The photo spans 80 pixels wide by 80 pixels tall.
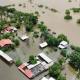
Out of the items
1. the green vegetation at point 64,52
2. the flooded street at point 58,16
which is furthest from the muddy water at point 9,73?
the flooded street at point 58,16

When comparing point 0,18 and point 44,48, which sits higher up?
point 0,18

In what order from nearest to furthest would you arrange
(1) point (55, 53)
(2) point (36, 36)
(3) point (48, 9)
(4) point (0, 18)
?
(1) point (55, 53) → (2) point (36, 36) → (4) point (0, 18) → (3) point (48, 9)

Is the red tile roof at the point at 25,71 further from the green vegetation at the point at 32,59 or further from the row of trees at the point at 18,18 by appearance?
the row of trees at the point at 18,18

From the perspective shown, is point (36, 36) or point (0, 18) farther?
point (0, 18)

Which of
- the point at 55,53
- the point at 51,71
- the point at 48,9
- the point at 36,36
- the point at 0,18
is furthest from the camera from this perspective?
the point at 48,9

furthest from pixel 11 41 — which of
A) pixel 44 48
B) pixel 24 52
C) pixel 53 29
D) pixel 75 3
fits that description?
pixel 75 3

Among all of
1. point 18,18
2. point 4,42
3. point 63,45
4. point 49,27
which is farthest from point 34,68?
point 18,18

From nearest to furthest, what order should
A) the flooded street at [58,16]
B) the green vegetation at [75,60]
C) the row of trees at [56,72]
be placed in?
the row of trees at [56,72] → the green vegetation at [75,60] → the flooded street at [58,16]

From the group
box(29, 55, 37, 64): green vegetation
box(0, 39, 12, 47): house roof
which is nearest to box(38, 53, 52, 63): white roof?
box(29, 55, 37, 64): green vegetation

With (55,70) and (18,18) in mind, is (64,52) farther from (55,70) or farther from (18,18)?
(18,18)

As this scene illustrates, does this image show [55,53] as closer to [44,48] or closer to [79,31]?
[44,48]

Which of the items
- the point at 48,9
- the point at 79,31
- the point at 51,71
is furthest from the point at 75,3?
the point at 51,71
